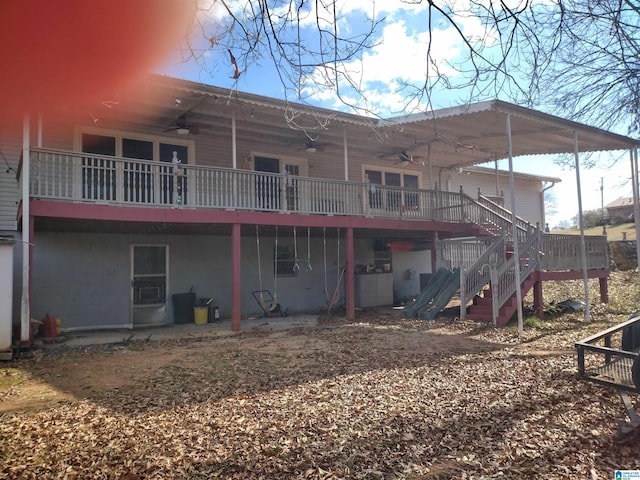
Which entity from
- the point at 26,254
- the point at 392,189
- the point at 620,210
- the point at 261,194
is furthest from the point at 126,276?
the point at 620,210

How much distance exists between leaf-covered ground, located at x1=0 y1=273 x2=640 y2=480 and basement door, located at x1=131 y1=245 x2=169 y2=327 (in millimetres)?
3293

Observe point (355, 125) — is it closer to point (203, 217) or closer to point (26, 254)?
point (203, 217)

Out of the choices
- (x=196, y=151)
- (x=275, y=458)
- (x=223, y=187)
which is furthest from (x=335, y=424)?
(x=196, y=151)

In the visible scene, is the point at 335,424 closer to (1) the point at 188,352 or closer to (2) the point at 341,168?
(1) the point at 188,352

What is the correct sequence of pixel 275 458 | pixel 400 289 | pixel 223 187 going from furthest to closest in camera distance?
pixel 400 289
pixel 223 187
pixel 275 458

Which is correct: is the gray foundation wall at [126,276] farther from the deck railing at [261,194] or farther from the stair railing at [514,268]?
the stair railing at [514,268]

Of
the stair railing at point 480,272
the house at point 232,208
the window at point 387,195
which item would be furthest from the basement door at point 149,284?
the stair railing at point 480,272

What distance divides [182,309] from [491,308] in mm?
8054

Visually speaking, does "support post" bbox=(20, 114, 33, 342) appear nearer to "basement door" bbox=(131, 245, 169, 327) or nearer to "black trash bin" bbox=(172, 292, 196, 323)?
"basement door" bbox=(131, 245, 169, 327)

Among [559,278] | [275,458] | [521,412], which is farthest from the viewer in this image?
[559,278]

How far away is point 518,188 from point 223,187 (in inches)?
640

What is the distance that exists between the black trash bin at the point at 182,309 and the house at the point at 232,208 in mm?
48

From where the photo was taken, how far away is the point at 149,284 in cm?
1169

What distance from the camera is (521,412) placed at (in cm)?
467
